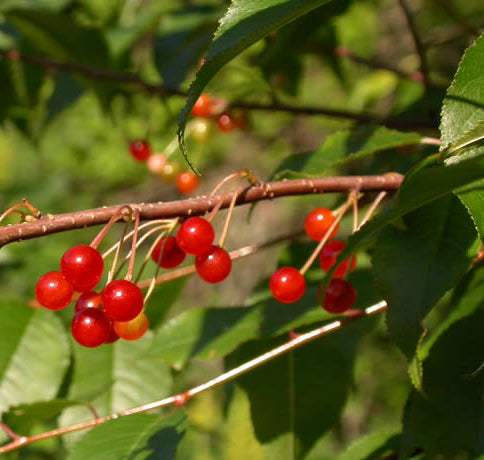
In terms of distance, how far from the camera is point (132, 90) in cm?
211

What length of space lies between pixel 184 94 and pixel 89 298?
0.89 meters

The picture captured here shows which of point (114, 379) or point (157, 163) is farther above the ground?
point (157, 163)

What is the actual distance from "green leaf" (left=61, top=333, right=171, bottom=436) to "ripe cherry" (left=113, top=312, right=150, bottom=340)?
54cm

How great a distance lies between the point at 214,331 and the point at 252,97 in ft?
3.47

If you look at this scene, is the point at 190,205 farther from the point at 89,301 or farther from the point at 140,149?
the point at 140,149

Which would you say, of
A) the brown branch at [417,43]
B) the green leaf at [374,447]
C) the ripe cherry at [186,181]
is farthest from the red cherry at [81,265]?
the ripe cherry at [186,181]

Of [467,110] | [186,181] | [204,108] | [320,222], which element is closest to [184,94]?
[204,108]

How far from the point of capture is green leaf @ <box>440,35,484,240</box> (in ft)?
2.58

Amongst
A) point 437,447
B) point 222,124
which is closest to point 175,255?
point 437,447

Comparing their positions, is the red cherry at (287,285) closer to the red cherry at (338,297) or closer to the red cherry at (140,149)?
the red cherry at (338,297)

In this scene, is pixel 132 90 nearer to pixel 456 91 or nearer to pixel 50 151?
pixel 456 91

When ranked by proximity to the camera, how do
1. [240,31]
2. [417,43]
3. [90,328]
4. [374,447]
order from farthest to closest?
1. [417,43]
2. [374,447]
3. [90,328]
4. [240,31]

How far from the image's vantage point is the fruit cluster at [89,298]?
0.84 meters

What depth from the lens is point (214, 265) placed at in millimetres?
938
